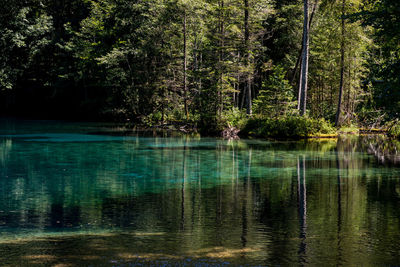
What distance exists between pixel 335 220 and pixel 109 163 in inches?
443

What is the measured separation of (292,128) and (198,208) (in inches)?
816

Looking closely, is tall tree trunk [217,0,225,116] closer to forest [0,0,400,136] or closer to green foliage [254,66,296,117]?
forest [0,0,400,136]

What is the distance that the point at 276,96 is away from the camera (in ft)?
108

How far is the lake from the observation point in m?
8.20

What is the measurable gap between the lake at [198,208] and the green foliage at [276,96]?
1001cm

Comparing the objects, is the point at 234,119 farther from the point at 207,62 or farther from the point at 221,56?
the point at 221,56

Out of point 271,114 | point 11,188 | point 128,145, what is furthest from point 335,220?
point 271,114

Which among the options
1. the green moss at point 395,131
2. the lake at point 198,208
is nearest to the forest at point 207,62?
the green moss at point 395,131

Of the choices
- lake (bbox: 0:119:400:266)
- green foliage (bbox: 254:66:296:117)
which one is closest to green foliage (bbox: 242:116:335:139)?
green foliage (bbox: 254:66:296:117)

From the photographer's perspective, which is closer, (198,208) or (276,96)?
(198,208)

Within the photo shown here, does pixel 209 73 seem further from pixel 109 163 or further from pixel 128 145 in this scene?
pixel 109 163

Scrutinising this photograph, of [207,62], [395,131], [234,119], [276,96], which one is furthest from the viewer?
[234,119]

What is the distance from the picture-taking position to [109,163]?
1980 cm

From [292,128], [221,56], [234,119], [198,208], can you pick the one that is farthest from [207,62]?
[198,208]
